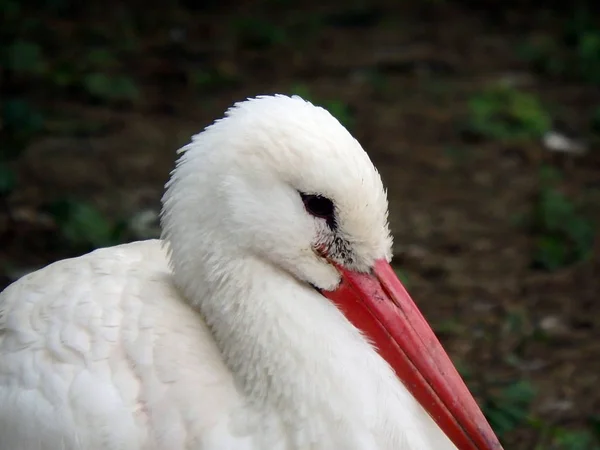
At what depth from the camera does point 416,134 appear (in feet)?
27.3

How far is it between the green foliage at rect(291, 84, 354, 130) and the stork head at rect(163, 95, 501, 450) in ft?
14.1

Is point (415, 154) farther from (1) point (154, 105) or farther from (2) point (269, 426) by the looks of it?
(2) point (269, 426)

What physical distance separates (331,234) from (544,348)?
2.62 meters

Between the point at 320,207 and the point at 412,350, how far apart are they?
524mm

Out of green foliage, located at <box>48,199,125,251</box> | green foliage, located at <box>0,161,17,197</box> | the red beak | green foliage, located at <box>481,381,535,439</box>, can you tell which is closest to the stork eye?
the red beak

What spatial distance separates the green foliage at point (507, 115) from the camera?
321 inches

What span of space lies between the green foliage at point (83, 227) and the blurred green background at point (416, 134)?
0.01 m

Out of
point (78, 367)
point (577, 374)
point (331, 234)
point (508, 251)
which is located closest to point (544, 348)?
point (577, 374)

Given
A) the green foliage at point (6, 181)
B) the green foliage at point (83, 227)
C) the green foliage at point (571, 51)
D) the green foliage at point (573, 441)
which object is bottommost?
the green foliage at point (573, 441)

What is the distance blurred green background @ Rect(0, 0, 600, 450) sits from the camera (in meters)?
5.80

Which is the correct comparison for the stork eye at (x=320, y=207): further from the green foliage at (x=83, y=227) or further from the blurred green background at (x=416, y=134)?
the green foliage at (x=83, y=227)

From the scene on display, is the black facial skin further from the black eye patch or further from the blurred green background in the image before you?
the blurred green background

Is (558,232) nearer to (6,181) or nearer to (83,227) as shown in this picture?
(83,227)

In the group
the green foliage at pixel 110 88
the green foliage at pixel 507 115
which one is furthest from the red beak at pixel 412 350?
the green foliage at pixel 110 88
